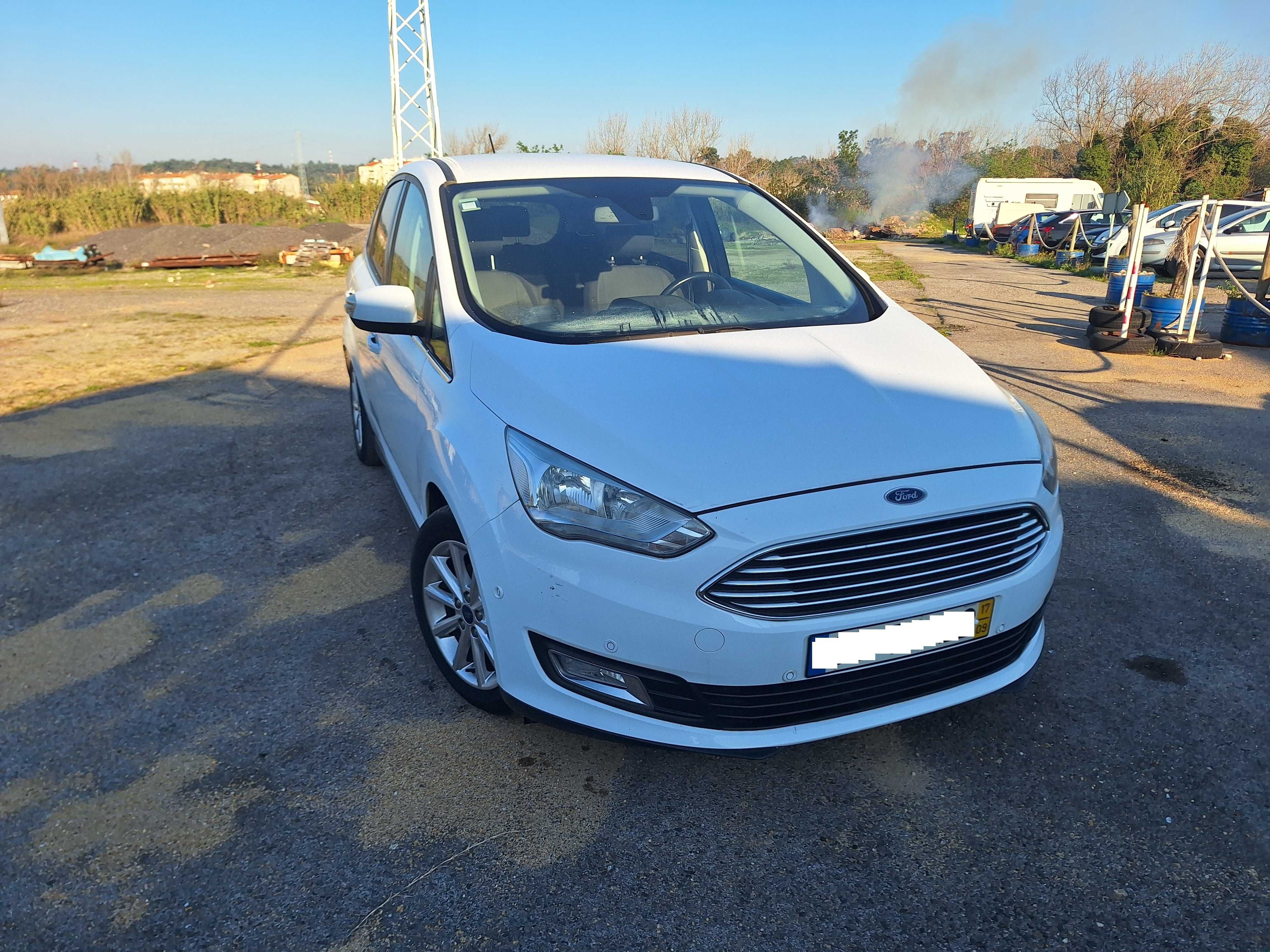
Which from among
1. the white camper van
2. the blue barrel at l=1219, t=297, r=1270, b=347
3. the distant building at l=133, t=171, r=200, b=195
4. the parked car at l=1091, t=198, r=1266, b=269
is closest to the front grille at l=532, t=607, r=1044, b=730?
Answer: the blue barrel at l=1219, t=297, r=1270, b=347

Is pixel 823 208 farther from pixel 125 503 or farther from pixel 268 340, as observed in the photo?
pixel 125 503

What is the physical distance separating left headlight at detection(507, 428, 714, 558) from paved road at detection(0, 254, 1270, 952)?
2.68ft

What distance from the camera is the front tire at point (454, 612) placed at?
8.75 ft

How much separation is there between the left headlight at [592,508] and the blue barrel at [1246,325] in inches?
359

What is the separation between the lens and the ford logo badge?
7.18 ft

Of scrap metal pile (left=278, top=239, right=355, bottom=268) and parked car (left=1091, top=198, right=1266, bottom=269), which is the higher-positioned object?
parked car (left=1091, top=198, right=1266, bottom=269)

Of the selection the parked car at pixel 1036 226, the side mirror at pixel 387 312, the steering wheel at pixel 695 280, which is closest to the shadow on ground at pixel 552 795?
the side mirror at pixel 387 312

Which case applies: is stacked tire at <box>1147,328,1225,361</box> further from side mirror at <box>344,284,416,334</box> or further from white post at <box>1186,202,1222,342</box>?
side mirror at <box>344,284,416,334</box>

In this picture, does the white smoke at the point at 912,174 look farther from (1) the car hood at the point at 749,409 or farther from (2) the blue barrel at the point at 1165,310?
(1) the car hood at the point at 749,409

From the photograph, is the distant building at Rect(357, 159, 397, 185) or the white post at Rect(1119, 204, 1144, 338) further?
the distant building at Rect(357, 159, 397, 185)

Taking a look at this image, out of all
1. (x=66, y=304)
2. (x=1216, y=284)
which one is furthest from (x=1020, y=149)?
(x=66, y=304)

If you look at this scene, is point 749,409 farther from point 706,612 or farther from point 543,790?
point 543,790

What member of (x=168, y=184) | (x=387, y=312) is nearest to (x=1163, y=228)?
(x=387, y=312)

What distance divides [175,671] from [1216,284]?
17377 mm
